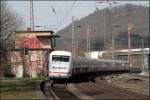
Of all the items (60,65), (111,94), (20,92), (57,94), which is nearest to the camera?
(20,92)

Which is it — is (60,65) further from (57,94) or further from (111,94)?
(57,94)

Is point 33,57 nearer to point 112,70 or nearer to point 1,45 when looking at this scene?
point 1,45

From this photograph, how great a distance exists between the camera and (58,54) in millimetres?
52094

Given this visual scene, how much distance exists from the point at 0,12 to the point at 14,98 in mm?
37191

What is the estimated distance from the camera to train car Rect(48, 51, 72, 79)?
5066 cm

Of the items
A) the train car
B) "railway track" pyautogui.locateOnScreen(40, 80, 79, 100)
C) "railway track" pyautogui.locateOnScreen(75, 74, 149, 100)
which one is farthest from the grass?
the train car

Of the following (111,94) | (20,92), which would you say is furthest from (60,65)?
(20,92)

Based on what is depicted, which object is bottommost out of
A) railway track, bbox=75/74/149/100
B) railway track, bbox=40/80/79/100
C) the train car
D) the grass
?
railway track, bbox=75/74/149/100

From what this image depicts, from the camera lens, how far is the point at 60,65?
5141cm

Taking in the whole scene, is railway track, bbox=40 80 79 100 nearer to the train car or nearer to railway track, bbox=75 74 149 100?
railway track, bbox=75 74 149 100

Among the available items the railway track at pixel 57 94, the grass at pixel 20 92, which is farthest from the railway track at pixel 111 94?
the grass at pixel 20 92

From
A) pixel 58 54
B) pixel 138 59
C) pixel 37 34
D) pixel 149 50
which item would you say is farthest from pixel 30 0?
pixel 138 59

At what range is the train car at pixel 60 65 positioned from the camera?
50.7 m

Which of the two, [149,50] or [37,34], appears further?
[149,50]
